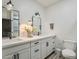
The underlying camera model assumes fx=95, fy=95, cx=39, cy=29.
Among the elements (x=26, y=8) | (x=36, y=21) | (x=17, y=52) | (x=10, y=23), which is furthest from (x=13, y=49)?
(x=36, y=21)

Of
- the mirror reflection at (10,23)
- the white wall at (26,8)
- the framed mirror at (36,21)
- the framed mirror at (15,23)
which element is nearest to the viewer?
the mirror reflection at (10,23)

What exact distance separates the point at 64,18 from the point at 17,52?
282 centimetres

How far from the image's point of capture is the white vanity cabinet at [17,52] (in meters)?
1.71

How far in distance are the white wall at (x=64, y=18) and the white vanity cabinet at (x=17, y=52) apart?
7.45 feet

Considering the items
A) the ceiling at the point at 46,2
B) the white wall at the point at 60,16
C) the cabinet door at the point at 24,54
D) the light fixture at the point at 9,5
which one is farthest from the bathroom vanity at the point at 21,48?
the ceiling at the point at 46,2

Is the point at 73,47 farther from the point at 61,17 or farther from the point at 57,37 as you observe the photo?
the point at 61,17

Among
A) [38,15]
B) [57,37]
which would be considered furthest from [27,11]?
[57,37]

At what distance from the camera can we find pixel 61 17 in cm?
420

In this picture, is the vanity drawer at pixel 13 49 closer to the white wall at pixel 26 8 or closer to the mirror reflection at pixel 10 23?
the mirror reflection at pixel 10 23

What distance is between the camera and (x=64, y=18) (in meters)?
4.13

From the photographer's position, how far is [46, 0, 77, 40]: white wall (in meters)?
3.92

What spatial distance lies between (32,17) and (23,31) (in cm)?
79

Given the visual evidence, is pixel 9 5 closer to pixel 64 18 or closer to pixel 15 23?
pixel 15 23

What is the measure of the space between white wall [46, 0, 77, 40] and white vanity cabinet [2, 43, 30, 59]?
227 cm
